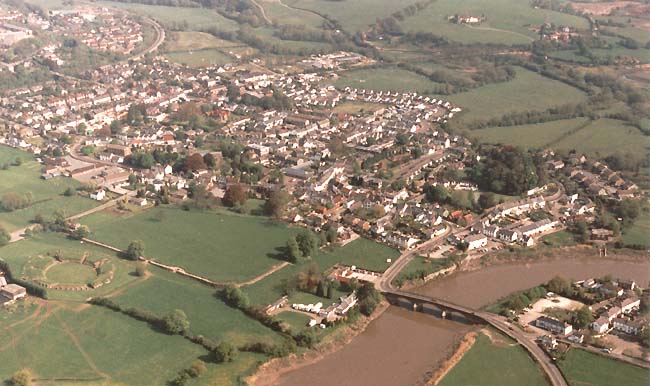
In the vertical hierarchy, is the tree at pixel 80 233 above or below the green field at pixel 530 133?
below

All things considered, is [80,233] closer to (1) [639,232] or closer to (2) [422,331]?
(2) [422,331]

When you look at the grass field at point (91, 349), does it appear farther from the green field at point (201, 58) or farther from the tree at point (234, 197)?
the green field at point (201, 58)

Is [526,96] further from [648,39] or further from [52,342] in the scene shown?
[52,342]

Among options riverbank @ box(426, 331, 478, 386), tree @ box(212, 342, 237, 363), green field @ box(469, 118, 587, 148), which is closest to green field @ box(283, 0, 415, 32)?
green field @ box(469, 118, 587, 148)

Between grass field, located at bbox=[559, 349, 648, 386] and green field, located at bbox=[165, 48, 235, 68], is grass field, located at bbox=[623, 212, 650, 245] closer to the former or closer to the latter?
grass field, located at bbox=[559, 349, 648, 386]

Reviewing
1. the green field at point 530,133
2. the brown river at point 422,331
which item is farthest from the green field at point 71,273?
the green field at point 530,133

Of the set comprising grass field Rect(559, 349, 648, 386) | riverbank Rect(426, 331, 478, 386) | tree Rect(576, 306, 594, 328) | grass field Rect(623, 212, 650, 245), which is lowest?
riverbank Rect(426, 331, 478, 386)
